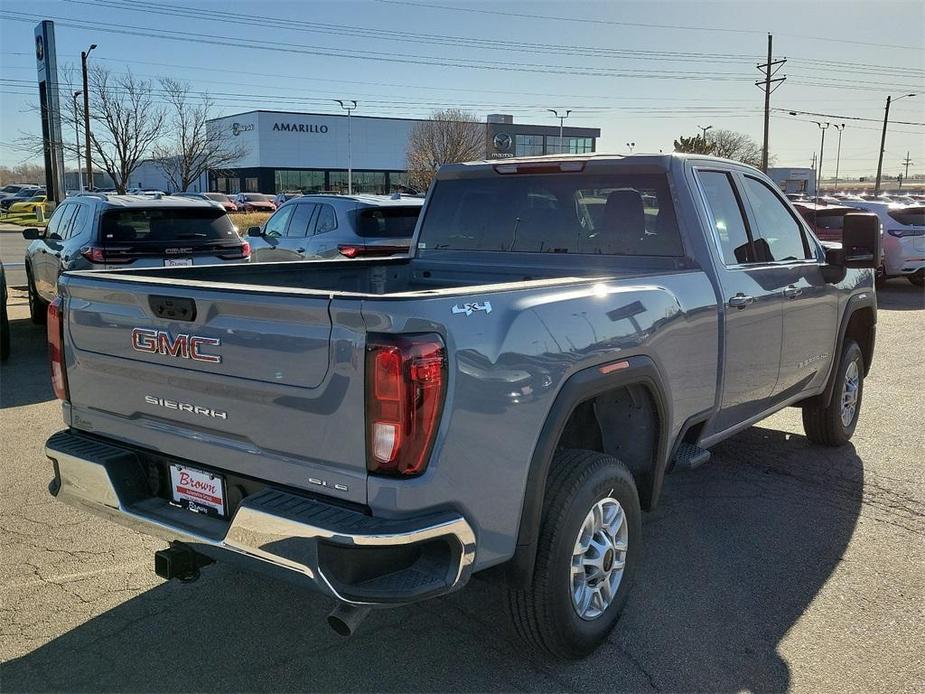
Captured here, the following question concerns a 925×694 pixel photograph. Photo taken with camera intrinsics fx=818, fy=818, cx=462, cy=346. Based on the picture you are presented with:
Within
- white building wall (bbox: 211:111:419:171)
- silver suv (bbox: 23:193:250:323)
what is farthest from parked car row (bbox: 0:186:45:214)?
silver suv (bbox: 23:193:250:323)

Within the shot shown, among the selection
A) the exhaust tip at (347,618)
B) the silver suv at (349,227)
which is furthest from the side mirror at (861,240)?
the silver suv at (349,227)

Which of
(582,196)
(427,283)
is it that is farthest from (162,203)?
(582,196)

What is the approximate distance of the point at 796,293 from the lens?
4.85m

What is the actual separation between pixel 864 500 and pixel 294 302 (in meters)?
4.03

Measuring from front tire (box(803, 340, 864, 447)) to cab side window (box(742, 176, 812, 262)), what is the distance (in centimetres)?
104

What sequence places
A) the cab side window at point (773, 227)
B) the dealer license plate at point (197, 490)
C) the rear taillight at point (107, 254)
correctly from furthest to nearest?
the rear taillight at point (107, 254), the cab side window at point (773, 227), the dealer license plate at point (197, 490)

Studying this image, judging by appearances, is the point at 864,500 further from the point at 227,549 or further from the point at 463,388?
the point at 227,549

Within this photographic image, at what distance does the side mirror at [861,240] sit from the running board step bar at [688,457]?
1819 millimetres

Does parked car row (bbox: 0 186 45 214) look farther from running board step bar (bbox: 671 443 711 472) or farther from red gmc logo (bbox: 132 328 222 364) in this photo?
running board step bar (bbox: 671 443 711 472)

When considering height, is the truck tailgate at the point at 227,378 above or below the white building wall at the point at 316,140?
below

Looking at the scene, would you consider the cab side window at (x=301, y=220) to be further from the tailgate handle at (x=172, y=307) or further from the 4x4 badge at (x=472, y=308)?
the 4x4 badge at (x=472, y=308)

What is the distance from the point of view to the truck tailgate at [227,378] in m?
2.54

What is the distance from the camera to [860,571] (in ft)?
13.4

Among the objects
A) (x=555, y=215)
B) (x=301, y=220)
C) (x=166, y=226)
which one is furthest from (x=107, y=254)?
(x=555, y=215)
